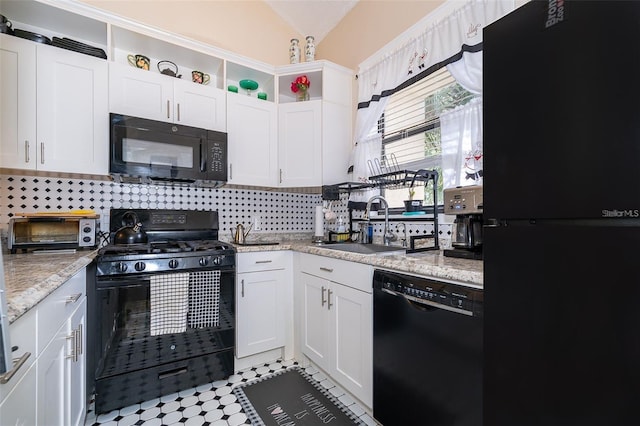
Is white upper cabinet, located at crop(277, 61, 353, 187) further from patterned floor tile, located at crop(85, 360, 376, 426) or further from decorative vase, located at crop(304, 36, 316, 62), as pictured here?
patterned floor tile, located at crop(85, 360, 376, 426)

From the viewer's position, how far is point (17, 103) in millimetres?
1602

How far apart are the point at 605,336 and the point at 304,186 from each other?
2.09m

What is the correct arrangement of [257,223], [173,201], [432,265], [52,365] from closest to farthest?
[52,365] < [432,265] < [173,201] < [257,223]

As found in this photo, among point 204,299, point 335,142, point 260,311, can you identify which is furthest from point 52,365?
point 335,142

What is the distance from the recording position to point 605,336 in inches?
23.7

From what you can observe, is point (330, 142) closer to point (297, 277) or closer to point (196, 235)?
point (297, 277)

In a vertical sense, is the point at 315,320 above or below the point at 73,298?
below

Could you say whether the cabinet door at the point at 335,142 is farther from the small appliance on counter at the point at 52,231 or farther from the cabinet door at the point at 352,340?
the small appliance on counter at the point at 52,231

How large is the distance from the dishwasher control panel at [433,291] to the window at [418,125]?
34.2 inches

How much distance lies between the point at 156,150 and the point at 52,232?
0.76 metres

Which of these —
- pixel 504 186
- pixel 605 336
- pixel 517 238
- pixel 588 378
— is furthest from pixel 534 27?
pixel 588 378

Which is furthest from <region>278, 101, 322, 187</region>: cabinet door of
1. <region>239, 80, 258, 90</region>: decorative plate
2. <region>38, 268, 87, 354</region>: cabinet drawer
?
<region>38, 268, 87, 354</region>: cabinet drawer

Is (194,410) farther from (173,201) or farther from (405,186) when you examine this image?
(405,186)

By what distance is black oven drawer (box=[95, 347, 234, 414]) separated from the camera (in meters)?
1.57
